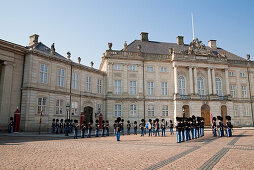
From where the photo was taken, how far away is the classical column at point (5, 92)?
2200 centimetres

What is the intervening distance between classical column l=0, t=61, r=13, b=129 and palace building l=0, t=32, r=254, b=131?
94 millimetres

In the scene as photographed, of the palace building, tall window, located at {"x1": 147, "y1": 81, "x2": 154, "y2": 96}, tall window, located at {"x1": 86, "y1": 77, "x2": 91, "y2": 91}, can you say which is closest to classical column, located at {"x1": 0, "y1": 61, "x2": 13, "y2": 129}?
the palace building

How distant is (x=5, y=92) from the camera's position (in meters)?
22.5

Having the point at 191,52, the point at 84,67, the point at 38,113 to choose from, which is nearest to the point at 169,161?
the point at 38,113

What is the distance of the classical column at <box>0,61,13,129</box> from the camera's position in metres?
22.0

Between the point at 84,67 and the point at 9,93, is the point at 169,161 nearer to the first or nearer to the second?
the point at 9,93

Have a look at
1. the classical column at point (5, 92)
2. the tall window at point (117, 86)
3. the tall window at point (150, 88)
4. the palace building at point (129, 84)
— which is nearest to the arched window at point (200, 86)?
the palace building at point (129, 84)

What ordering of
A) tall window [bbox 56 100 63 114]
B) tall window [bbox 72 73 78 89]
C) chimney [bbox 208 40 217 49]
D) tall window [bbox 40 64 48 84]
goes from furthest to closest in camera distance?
chimney [bbox 208 40 217 49] < tall window [bbox 72 73 78 89] < tall window [bbox 56 100 63 114] < tall window [bbox 40 64 48 84]

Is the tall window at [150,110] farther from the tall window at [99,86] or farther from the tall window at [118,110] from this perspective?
the tall window at [99,86]

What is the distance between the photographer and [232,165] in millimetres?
7398

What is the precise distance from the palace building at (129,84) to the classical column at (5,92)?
9 centimetres

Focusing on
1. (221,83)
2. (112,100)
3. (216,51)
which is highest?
(216,51)

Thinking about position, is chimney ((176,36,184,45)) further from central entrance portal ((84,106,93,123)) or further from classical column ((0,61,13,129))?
classical column ((0,61,13,129))

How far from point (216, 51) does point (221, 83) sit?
8.07 m
